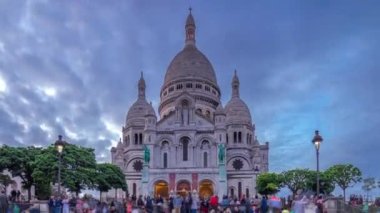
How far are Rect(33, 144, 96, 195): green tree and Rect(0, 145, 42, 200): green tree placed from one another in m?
1.33

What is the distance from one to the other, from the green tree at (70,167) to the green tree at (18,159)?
Answer: 1333mm

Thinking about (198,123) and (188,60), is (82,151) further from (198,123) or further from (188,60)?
(188,60)

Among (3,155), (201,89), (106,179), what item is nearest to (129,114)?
(201,89)

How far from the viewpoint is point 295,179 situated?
269 feet

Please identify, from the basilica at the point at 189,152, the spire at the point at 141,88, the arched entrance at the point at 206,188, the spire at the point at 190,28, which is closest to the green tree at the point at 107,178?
the basilica at the point at 189,152

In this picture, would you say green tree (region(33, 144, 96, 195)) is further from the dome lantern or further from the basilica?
the dome lantern

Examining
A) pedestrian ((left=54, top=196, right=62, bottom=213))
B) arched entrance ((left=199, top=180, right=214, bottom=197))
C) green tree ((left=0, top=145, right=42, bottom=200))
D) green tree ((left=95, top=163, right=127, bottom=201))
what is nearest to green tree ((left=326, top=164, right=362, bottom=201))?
arched entrance ((left=199, top=180, right=214, bottom=197))

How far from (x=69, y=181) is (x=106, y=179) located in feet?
48.7

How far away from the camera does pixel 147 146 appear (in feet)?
283

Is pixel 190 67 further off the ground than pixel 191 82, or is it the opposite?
pixel 190 67

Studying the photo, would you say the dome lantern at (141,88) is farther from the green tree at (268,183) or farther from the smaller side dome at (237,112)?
the green tree at (268,183)

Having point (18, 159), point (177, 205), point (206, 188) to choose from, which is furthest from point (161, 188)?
point (177, 205)

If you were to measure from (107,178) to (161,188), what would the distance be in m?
18.9

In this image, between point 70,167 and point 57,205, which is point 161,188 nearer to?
point 70,167
